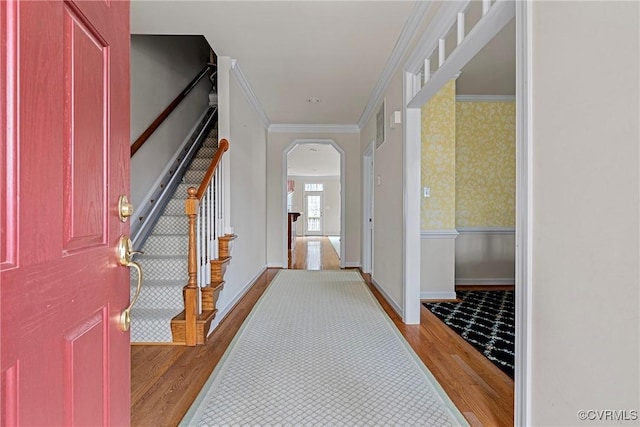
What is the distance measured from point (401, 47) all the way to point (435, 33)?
69 centimetres

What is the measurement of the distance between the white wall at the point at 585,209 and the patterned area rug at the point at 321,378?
2.02 ft

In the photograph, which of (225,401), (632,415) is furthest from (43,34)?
(225,401)

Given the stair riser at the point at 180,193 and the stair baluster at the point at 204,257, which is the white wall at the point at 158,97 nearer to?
the stair riser at the point at 180,193

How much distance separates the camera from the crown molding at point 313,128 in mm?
5824

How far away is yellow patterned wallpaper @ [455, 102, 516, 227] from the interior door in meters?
10.1

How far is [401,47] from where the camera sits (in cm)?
289

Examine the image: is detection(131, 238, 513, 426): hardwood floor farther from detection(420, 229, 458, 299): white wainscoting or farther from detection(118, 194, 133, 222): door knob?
detection(118, 194, 133, 222): door knob

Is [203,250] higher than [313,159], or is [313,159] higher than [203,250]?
[313,159]

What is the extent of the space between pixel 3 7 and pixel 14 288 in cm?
41

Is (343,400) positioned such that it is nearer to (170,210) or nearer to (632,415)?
(632,415)

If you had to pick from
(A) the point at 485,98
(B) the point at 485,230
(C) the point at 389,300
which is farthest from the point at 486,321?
(A) the point at 485,98

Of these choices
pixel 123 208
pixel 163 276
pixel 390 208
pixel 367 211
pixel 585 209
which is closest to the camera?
pixel 123 208

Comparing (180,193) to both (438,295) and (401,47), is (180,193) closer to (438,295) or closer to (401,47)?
(401,47)

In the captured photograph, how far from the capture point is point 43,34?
0.57 m
